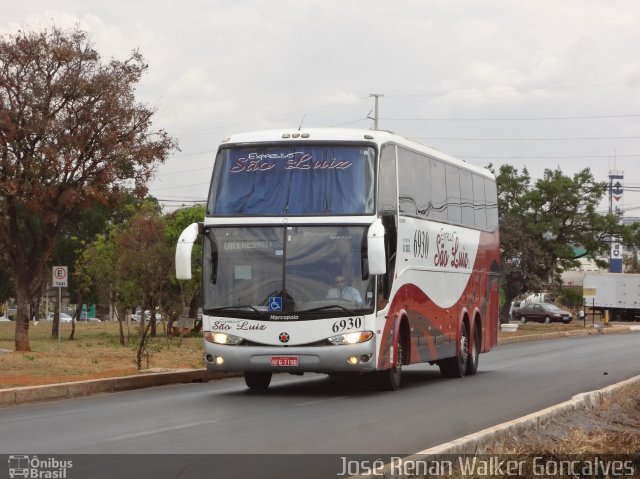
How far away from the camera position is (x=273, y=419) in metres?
15.4

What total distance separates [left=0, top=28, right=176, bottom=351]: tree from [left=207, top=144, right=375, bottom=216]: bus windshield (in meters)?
12.3

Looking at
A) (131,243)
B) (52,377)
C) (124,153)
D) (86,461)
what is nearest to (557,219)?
(131,243)

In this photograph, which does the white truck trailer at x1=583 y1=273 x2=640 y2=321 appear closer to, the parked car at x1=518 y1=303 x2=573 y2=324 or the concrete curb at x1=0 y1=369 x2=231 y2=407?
the parked car at x1=518 y1=303 x2=573 y2=324

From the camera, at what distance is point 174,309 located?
49.7 m

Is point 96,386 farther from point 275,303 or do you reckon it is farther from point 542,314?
point 542,314

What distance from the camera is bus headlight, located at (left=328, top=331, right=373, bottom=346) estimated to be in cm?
1900

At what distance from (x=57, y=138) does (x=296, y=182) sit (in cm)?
1343

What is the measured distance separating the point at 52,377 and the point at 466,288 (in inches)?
336

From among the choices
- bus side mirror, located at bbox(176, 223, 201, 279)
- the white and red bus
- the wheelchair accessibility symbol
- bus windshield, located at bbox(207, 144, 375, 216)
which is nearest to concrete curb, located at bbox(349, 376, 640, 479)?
the white and red bus

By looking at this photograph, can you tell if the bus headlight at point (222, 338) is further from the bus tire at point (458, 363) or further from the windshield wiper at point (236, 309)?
the bus tire at point (458, 363)

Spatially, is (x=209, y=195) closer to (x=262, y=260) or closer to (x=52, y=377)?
(x=262, y=260)

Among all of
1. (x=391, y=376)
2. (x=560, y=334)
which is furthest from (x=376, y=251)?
(x=560, y=334)

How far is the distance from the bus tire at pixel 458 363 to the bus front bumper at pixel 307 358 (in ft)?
20.1

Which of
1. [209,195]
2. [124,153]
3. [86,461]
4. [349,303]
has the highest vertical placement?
[124,153]
